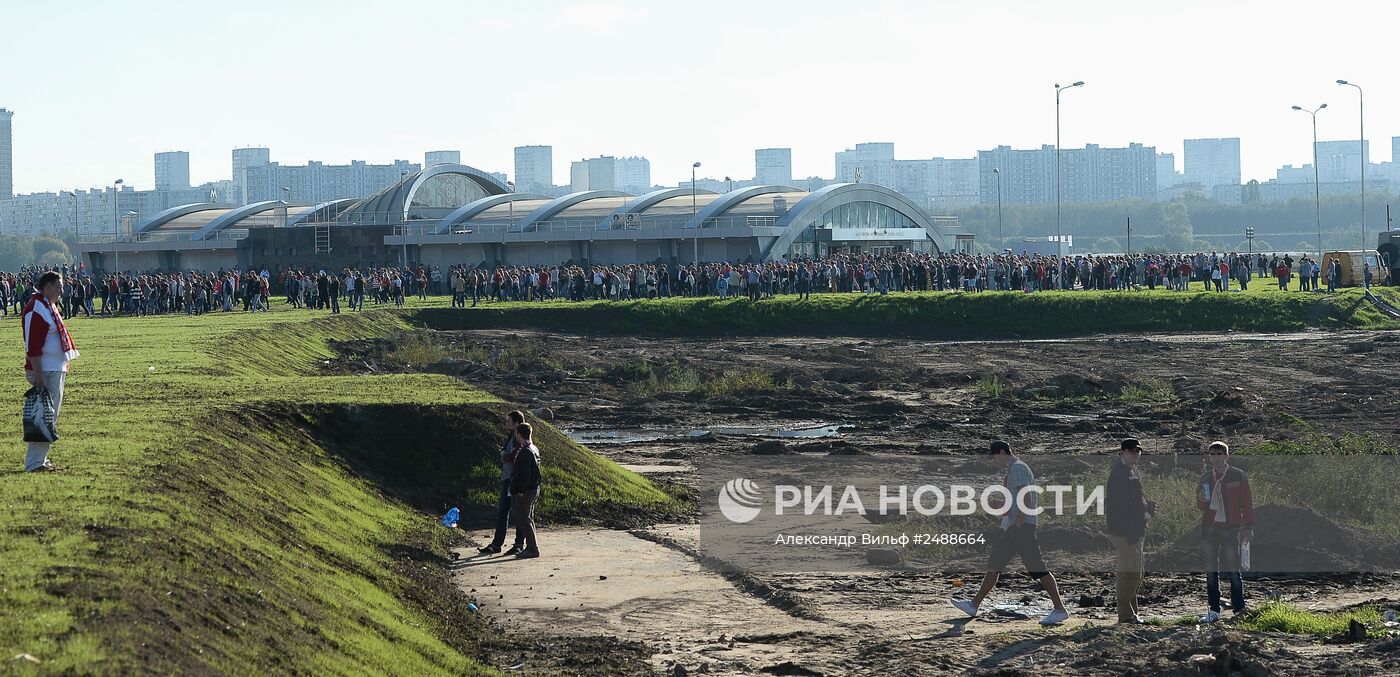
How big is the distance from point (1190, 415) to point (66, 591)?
873 inches

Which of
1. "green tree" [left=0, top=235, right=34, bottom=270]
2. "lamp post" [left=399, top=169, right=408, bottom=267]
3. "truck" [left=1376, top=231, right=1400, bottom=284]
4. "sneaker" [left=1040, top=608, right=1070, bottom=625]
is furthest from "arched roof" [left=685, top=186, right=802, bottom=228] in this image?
"green tree" [left=0, top=235, right=34, bottom=270]

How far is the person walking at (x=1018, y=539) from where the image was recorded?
1309 cm

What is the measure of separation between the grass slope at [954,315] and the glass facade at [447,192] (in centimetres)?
3786

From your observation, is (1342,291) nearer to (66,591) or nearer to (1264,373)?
(1264,373)

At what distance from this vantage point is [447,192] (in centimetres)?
9038

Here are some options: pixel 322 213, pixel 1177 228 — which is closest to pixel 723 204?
pixel 322 213

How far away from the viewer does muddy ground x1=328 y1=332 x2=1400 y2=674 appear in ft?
40.1

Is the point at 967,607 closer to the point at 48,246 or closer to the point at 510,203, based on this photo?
the point at 510,203

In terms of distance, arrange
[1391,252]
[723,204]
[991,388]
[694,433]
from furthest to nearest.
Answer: [723,204]
[1391,252]
[991,388]
[694,433]

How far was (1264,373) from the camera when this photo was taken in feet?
115

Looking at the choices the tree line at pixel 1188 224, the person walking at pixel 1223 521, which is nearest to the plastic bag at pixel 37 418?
the person walking at pixel 1223 521

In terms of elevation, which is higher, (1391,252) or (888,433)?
(1391,252)

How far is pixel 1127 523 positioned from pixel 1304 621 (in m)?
1.72

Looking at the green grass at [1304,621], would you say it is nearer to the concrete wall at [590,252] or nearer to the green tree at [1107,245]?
the concrete wall at [590,252]
